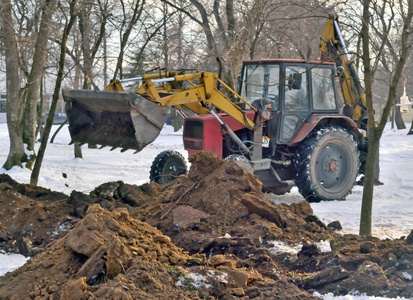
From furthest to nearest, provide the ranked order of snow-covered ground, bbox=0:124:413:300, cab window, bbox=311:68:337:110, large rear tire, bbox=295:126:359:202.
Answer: cab window, bbox=311:68:337:110
large rear tire, bbox=295:126:359:202
snow-covered ground, bbox=0:124:413:300

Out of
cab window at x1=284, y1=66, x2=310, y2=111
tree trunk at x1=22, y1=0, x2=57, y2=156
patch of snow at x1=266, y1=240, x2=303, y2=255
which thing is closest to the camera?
patch of snow at x1=266, y1=240, x2=303, y2=255

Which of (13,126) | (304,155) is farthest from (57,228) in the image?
(13,126)

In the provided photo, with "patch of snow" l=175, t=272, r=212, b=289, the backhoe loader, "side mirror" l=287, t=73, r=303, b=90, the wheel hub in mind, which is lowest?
"patch of snow" l=175, t=272, r=212, b=289

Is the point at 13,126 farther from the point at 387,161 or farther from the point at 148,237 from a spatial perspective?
the point at 387,161

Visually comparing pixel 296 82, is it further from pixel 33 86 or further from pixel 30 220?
pixel 33 86

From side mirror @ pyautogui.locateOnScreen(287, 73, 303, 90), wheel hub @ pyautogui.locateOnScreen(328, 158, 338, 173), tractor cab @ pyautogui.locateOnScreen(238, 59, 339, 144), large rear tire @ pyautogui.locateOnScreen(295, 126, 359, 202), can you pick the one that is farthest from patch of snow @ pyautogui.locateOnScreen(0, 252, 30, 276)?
wheel hub @ pyautogui.locateOnScreen(328, 158, 338, 173)

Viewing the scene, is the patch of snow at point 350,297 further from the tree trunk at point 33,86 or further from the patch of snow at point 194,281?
the tree trunk at point 33,86

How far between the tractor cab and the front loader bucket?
8.08 ft

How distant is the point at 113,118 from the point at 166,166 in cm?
177

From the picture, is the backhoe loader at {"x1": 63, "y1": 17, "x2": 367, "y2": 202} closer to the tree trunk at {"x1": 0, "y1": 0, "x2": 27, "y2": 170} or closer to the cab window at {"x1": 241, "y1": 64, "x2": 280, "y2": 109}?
the cab window at {"x1": 241, "y1": 64, "x2": 280, "y2": 109}

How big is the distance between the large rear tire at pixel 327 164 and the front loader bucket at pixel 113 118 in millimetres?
3177

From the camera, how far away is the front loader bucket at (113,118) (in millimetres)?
9359

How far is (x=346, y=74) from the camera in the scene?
1260 cm

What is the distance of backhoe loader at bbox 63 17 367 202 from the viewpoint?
10312mm
